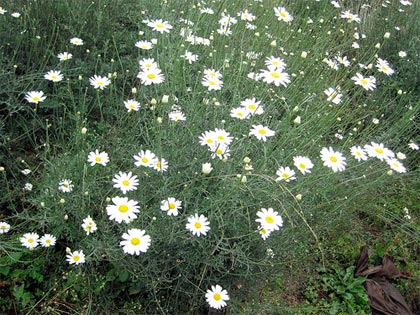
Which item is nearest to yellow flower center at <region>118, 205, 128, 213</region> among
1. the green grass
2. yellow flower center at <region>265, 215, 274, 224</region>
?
the green grass

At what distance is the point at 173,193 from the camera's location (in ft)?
6.88

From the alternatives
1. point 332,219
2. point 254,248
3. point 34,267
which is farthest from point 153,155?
point 332,219

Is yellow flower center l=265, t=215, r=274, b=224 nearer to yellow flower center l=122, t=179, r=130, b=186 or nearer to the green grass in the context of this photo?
the green grass

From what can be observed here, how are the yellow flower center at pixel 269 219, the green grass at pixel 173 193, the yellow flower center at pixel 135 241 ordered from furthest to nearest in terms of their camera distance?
the green grass at pixel 173 193
the yellow flower center at pixel 269 219
the yellow flower center at pixel 135 241

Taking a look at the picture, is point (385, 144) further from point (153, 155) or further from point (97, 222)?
point (97, 222)

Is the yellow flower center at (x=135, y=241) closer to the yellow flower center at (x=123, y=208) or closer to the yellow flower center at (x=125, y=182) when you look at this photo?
the yellow flower center at (x=123, y=208)

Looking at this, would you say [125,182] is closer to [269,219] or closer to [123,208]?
[123,208]

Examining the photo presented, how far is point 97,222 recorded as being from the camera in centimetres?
214

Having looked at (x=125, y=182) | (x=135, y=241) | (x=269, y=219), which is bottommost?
(x=135, y=241)

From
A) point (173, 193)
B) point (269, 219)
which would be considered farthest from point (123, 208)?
point (269, 219)

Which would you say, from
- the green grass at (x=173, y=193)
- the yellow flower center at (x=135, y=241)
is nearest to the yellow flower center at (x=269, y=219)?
the green grass at (x=173, y=193)

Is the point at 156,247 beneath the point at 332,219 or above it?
beneath

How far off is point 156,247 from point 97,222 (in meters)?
0.33

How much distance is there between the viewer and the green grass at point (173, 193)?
2.07m
